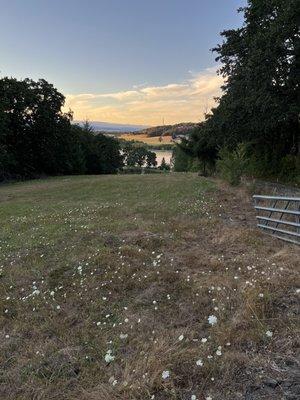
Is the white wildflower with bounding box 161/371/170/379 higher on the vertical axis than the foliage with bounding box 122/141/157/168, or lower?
higher

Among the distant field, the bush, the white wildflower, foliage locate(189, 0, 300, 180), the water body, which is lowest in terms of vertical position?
the water body

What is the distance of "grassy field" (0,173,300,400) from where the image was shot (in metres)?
4.34

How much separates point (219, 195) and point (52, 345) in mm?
12676

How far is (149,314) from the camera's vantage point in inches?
232

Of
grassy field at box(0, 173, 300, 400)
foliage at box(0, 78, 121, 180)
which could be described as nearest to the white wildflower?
grassy field at box(0, 173, 300, 400)

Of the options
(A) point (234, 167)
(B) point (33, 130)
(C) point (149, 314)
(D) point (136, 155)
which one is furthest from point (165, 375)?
(D) point (136, 155)

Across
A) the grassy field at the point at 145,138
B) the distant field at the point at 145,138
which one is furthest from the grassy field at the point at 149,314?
the distant field at the point at 145,138

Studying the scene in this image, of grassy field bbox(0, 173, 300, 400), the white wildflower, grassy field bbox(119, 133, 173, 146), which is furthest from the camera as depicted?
grassy field bbox(119, 133, 173, 146)

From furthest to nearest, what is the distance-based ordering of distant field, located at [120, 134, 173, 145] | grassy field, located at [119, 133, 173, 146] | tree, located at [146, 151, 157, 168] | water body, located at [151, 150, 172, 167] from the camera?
water body, located at [151, 150, 172, 167] < distant field, located at [120, 134, 173, 145] < grassy field, located at [119, 133, 173, 146] < tree, located at [146, 151, 157, 168]

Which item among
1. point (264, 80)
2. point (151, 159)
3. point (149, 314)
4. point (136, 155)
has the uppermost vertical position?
point (264, 80)

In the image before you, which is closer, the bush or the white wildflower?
the white wildflower

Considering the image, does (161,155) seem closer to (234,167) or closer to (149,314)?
(234,167)

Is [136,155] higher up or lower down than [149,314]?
lower down

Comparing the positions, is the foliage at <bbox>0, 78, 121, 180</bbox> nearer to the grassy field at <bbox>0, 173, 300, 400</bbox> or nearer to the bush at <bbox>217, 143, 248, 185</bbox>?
the bush at <bbox>217, 143, 248, 185</bbox>
